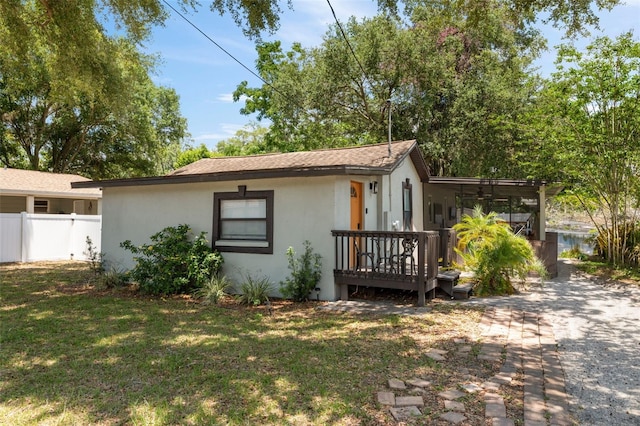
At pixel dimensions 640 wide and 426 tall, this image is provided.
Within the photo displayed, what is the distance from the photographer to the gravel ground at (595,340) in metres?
3.51

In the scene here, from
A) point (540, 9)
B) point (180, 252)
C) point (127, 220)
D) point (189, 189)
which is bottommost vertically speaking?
point (180, 252)

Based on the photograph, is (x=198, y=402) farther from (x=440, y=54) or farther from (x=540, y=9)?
(x=440, y=54)

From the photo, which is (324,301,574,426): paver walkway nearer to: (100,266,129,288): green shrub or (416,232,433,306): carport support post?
(416,232,433,306): carport support post

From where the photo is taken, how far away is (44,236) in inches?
554

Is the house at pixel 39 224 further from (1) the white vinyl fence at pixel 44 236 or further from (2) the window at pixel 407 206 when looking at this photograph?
(2) the window at pixel 407 206

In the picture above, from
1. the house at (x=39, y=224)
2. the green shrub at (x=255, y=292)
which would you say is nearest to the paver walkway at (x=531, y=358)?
the green shrub at (x=255, y=292)

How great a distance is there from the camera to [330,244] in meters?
7.75

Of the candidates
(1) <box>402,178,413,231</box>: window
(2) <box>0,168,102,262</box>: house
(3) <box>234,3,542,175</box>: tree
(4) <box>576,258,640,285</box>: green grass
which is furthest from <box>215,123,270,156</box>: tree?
(4) <box>576,258,640,285</box>: green grass

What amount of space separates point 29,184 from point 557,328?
1772 cm

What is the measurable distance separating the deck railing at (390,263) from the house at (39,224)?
330 inches

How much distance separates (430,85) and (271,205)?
11.8 meters

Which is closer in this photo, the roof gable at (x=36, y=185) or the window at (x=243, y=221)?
the window at (x=243, y=221)

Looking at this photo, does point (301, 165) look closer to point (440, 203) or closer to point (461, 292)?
point (461, 292)

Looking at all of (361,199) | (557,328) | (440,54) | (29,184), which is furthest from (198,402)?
(440,54)
